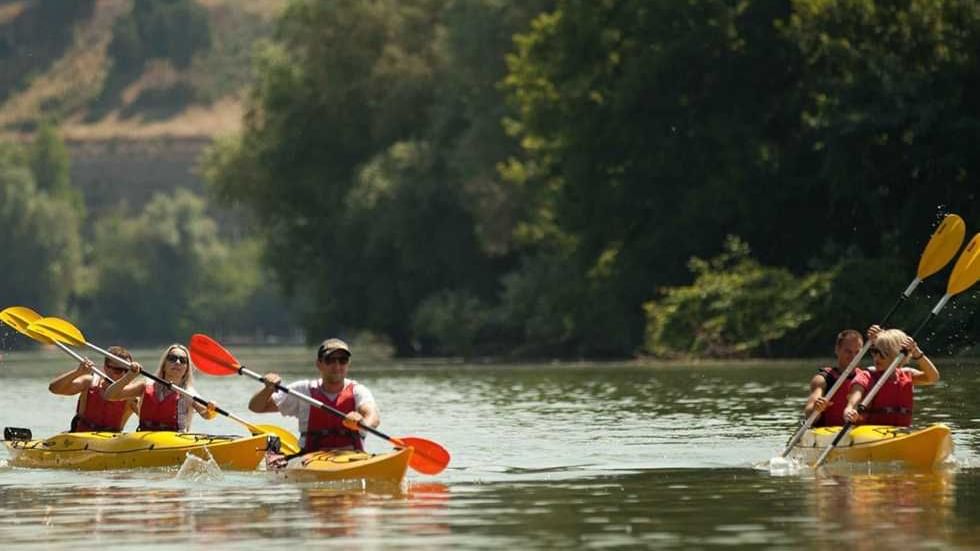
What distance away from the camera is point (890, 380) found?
24203 millimetres

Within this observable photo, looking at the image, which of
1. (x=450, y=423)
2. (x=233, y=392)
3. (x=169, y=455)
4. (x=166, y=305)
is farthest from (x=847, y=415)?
(x=166, y=305)

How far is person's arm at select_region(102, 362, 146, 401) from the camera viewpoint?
25.6 metres

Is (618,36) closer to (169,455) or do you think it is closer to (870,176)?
(870,176)

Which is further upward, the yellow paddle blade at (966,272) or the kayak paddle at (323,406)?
the yellow paddle blade at (966,272)

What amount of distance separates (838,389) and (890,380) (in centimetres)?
58

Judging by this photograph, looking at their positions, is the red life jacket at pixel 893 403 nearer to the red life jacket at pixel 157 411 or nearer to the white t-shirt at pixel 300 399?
the white t-shirt at pixel 300 399

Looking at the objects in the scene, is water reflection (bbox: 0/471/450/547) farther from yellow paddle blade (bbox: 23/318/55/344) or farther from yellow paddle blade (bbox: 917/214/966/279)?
yellow paddle blade (bbox: 917/214/966/279)

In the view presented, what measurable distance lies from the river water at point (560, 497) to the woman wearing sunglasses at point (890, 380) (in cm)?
72

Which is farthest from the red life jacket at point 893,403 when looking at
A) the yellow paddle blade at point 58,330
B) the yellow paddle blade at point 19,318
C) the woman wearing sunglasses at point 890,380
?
the yellow paddle blade at point 19,318

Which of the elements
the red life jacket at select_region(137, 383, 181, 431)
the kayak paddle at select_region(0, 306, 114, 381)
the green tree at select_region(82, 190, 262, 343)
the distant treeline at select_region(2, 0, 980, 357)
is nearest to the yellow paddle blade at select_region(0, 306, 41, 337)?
the kayak paddle at select_region(0, 306, 114, 381)

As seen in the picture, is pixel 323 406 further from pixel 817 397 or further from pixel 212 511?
pixel 817 397

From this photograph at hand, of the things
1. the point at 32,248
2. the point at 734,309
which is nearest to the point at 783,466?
the point at 734,309

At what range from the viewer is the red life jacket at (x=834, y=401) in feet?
80.5

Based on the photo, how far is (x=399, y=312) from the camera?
83.0 meters
